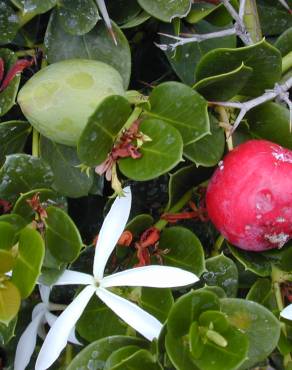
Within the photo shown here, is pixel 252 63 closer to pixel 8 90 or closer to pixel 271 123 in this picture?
pixel 271 123

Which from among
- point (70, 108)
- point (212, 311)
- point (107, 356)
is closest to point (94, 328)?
point (107, 356)

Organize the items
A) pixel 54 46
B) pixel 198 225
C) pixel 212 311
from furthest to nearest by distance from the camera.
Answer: pixel 198 225
pixel 54 46
pixel 212 311

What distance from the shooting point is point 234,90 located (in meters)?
0.83

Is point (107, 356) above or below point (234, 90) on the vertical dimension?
below

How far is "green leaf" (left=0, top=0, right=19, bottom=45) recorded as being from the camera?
2.77ft

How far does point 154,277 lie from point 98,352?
4.3 inches

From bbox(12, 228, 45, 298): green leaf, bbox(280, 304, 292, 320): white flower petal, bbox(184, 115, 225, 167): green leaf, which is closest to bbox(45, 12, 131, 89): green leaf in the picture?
bbox(184, 115, 225, 167): green leaf

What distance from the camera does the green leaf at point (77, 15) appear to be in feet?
2.72

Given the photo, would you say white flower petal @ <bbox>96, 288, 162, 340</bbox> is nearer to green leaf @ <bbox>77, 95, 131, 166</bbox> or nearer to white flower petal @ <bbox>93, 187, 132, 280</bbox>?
white flower petal @ <bbox>93, 187, 132, 280</bbox>

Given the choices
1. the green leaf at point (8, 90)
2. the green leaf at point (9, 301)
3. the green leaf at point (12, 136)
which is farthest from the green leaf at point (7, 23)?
the green leaf at point (9, 301)

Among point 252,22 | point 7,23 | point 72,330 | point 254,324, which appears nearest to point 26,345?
point 72,330

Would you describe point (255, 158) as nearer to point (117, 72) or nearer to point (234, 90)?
point (234, 90)

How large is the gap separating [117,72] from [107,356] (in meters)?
0.34

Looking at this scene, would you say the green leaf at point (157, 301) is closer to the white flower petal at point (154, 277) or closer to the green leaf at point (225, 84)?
the white flower petal at point (154, 277)
